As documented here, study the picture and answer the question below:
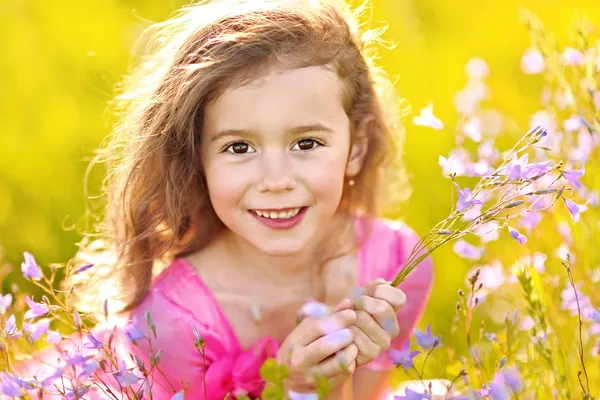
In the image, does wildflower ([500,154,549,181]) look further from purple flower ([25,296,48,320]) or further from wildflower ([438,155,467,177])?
purple flower ([25,296,48,320])

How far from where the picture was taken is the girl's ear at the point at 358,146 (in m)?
2.12

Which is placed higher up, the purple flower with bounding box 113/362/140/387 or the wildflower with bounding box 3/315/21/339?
the wildflower with bounding box 3/315/21/339

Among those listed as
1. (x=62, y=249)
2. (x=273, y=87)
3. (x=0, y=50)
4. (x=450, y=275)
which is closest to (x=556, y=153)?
(x=273, y=87)

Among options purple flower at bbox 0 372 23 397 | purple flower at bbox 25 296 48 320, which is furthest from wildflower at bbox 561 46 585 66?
purple flower at bbox 0 372 23 397

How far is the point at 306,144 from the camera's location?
185 cm

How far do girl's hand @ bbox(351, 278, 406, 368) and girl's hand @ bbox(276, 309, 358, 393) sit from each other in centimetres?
2

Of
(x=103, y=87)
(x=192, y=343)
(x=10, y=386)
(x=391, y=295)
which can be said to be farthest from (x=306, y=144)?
(x=103, y=87)

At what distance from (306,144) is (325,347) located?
0.47 m

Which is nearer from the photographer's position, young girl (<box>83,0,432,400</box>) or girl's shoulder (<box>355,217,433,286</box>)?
young girl (<box>83,0,432,400</box>)

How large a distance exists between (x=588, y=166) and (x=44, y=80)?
243 cm

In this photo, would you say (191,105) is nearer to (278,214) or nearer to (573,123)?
(278,214)

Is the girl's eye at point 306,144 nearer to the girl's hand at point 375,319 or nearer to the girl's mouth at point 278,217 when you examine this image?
the girl's mouth at point 278,217

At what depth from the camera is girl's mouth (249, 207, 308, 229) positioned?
6.08ft

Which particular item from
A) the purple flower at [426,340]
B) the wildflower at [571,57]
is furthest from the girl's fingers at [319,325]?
the wildflower at [571,57]
